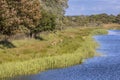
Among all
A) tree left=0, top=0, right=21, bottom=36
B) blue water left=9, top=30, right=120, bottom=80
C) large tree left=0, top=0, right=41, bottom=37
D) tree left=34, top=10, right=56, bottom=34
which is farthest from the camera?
tree left=34, top=10, right=56, bottom=34

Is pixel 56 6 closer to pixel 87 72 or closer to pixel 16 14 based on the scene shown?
pixel 16 14

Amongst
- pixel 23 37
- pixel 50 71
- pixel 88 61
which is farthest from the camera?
pixel 23 37

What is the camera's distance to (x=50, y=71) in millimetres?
38125

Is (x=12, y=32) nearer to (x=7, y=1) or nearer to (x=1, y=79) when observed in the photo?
(x=7, y=1)

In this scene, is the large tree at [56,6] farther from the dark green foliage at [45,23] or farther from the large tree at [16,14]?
the large tree at [16,14]

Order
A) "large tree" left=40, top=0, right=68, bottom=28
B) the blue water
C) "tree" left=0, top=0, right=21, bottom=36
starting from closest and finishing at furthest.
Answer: the blue water, "tree" left=0, top=0, right=21, bottom=36, "large tree" left=40, top=0, right=68, bottom=28

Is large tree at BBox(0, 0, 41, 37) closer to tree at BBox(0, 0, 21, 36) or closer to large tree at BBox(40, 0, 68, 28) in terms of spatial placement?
tree at BBox(0, 0, 21, 36)

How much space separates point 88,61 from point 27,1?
16643 mm

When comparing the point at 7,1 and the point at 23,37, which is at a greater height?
the point at 7,1

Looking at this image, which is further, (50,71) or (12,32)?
(12,32)

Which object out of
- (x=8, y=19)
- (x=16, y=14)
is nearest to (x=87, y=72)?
(x=8, y=19)

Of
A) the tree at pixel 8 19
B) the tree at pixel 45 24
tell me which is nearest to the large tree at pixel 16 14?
the tree at pixel 8 19

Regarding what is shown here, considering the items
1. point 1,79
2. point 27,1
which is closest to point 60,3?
point 27,1

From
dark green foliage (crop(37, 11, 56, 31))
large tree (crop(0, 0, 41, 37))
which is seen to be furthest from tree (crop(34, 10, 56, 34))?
large tree (crop(0, 0, 41, 37))
